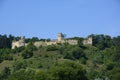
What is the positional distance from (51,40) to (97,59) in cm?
2406

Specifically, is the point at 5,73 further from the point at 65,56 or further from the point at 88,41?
the point at 88,41

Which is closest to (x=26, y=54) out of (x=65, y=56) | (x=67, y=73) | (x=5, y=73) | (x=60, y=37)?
(x=65, y=56)

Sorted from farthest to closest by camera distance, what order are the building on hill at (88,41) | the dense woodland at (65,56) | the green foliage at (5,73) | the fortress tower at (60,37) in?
the fortress tower at (60,37) → the building on hill at (88,41) → the dense woodland at (65,56) → the green foliage at (5,73)

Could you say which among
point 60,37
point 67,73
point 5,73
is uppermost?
point 60,37

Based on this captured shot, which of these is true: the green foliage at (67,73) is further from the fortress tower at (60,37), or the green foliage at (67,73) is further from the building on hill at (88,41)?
the fortress tower at (60,37)

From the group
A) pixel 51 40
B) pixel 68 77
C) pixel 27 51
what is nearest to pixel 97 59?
pixel 27 51

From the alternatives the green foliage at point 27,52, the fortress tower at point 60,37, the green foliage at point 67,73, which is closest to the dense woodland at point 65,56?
the green foliage at point 27,52

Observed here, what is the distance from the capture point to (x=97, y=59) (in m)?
121

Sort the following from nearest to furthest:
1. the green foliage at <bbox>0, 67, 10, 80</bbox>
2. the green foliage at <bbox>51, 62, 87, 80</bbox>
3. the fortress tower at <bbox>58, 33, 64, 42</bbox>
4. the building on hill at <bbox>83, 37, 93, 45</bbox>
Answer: the green foliage at <bbox>51, 62, 87, 80</bbox>
the green foliage at <bbox>0, 67, 10, 80</bbox>
the building on hill at <bbox>83, 37, 93, 45</bbox>
the fortress tower at <bbox>58, 33, 64, 42</bbox>

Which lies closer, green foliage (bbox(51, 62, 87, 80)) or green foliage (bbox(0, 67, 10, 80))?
green foliage (bbox(51, 62, 87, 80))

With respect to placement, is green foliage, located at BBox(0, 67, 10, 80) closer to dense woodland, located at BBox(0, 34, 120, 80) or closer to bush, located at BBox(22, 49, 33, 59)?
dense woodland, located at BBox(0, 34, 120, 80)

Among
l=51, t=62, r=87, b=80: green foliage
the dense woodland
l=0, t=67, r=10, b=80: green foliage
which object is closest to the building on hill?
the dense woodland

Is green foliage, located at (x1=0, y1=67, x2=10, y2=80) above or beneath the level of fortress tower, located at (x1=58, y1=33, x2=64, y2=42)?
beneath

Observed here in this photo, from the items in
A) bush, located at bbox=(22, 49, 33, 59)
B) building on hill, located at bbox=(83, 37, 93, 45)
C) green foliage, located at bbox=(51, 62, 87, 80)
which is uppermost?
building on hill, located at bbox=(83, 37, 93, 45)
